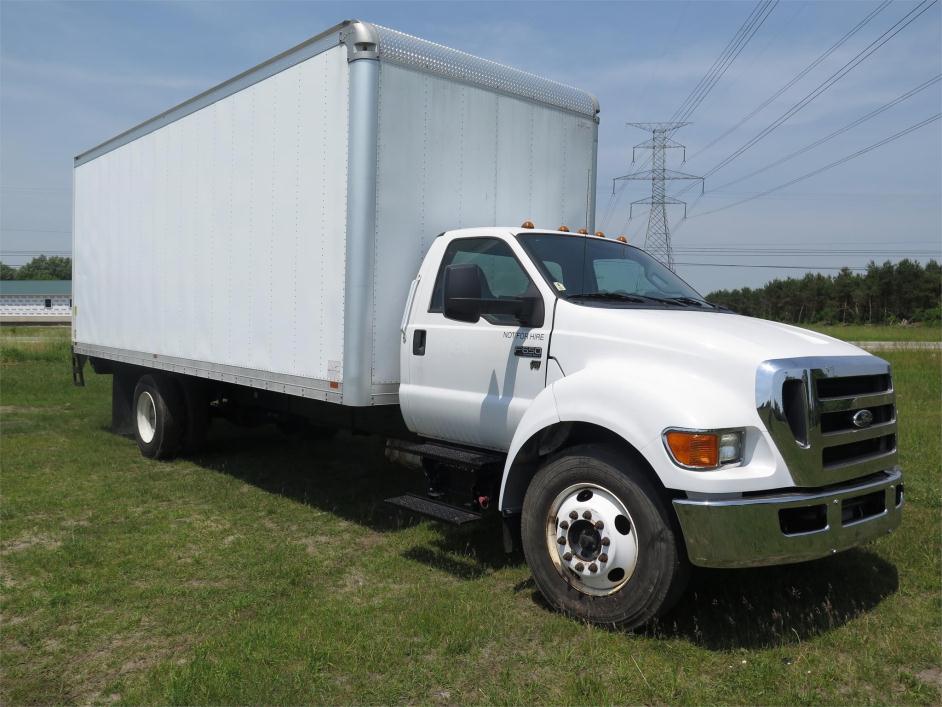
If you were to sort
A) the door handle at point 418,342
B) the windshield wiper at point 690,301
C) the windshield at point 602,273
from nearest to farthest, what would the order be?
the windshield at point 602,273, the windshield wiper at point 690,301, the door handle at point 418,342

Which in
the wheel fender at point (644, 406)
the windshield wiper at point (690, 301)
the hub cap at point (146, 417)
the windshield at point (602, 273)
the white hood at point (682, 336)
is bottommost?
the hub cap at point (146, 417)

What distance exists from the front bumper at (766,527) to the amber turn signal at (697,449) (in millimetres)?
181

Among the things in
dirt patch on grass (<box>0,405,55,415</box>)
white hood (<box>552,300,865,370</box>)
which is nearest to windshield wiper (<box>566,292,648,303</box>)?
white hood (<box>552,300,865,370</box>)

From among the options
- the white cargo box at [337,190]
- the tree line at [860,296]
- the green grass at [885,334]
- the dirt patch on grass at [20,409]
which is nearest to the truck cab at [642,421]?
the white cargo box at [337,190]

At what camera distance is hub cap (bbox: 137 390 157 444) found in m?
9.19

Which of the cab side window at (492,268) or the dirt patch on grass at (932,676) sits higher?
the cab side window at (492,268)

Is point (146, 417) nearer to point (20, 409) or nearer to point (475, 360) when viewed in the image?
point (20, 409)

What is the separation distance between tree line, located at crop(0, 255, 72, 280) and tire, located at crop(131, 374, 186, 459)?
409 feet

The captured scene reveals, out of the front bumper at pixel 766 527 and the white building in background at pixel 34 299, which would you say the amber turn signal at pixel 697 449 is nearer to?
the front bumper at pixel 766 527

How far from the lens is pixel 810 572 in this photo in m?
5.20

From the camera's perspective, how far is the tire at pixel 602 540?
4117 millimetres

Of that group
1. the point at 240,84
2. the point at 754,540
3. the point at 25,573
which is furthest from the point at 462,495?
the point at 240,84

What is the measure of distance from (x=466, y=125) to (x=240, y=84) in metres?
2.31

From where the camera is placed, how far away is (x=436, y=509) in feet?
17.7
